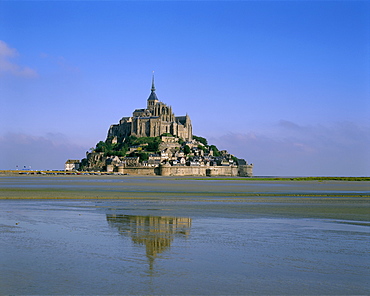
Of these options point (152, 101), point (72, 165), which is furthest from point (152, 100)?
point (72, 165)

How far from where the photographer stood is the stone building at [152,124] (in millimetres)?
144875

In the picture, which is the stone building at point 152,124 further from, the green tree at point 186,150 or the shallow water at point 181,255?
the shallow water at point 181,255

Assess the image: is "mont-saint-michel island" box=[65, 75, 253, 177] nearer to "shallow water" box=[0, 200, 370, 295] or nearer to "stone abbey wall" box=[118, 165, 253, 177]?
"stone abbey wall" box=[118, 165, 253, 177]

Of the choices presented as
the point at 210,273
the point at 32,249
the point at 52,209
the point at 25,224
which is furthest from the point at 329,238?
the point at 52,209

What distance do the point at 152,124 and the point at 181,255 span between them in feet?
442

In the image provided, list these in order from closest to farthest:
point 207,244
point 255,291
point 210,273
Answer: point 255,291 < point 210,273 < point 207,244

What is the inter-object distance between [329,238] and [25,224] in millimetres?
8967

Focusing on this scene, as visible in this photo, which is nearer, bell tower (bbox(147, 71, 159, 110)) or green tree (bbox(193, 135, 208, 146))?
bell tower (bbox(147, 71, 159, 110))

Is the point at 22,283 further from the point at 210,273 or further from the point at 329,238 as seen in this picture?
the point at 329,238

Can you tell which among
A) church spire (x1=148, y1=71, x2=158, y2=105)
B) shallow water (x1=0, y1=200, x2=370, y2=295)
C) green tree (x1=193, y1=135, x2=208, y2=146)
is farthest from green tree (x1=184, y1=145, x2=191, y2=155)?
shallow water (x1=0, y1=200, x2=370, y2=295)

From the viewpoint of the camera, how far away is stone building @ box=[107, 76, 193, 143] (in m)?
145

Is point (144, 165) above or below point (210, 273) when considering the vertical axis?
above

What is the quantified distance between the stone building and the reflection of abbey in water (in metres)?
128

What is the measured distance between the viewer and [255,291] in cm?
761
